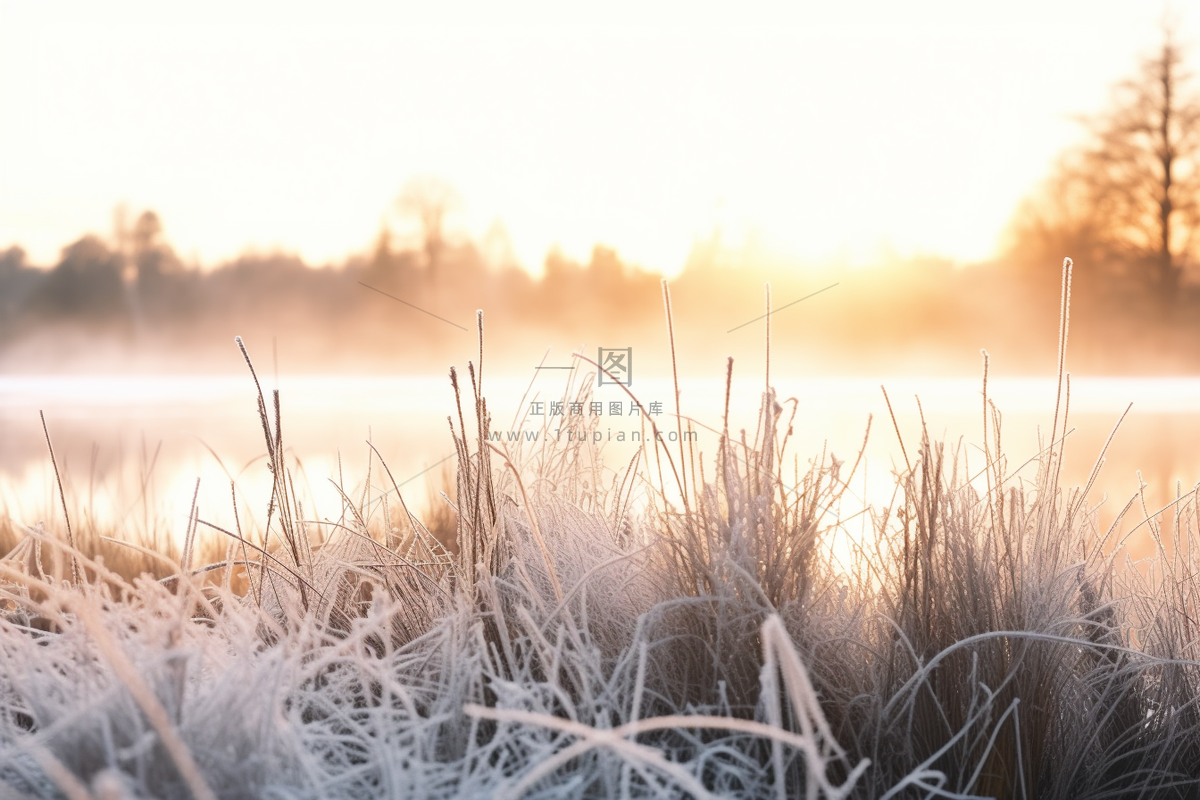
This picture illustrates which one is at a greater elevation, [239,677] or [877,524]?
[877,524]

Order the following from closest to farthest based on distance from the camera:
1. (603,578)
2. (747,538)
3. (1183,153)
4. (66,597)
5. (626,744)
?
1. (626,744)
2. (66,597)
3. (747,538)
4. (603,578)
5. (1183,153)

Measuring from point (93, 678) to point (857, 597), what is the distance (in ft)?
3.46

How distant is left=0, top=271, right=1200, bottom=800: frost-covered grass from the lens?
0.94 metres

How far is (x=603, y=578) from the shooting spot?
1.35 metres

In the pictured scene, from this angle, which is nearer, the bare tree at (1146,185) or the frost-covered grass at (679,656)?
the frost-covered grass at (679,656)

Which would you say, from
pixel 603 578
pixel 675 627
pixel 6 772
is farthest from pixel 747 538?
pixel 6 772

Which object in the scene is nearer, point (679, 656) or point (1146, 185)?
point (679, 656)

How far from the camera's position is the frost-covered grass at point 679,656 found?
937 millimetres

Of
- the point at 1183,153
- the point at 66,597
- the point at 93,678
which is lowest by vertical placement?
the point at 93,678

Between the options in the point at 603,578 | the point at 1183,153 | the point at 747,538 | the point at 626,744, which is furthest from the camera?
the point at 1183,153

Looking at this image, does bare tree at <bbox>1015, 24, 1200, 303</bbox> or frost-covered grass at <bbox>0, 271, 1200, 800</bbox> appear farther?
bare tree at <bbox>1015, 24, 1200, 303</bbox>

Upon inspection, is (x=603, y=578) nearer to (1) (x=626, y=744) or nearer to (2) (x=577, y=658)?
(2) (x=577, y=658)

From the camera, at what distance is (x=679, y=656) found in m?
1.22

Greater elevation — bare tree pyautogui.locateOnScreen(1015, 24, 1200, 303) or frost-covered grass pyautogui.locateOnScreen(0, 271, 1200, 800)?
bare tree pyautogui.locateOnScreen(1015, 24, 1200, 303)
